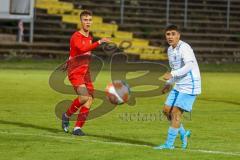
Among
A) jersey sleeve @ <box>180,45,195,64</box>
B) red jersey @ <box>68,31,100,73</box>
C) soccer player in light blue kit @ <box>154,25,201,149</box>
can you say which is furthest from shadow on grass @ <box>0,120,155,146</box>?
jersey sleeve @ <box>180,45,195,64</box>

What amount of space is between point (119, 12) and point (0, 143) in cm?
3095

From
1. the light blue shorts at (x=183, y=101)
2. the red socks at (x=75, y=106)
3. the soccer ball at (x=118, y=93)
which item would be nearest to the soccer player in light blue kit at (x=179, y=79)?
the light blue shorts at (x=183, y=101)

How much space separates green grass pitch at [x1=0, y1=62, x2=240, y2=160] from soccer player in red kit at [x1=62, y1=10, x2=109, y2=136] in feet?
1.16

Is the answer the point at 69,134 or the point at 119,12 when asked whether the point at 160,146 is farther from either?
the point at 119,12

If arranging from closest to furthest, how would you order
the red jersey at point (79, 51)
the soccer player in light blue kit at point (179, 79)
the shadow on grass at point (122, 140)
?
the soccer player in light blue kit at point (179, 79) < the shadow on grass at point (122, 140) < the red jersey at point (79, 51)

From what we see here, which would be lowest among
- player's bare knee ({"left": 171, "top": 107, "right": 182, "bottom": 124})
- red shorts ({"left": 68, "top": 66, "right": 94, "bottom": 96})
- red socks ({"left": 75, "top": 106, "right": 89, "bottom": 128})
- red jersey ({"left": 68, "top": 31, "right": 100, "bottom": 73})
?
red socks ({"left": 75, "top": 106, "right": 89, "bottom": 128})

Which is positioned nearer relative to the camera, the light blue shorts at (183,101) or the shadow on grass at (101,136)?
the light blue shorts at (183,101)

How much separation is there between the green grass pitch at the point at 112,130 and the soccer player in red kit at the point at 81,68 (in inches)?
13.9

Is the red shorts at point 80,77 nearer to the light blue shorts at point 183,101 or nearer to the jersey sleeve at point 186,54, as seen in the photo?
the light blue shorts at point 183,101

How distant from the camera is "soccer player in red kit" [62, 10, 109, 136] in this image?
1344 cm

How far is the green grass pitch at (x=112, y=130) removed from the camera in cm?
1106

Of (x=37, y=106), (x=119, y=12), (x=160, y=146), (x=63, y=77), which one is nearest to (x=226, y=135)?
(x=160, y=146)

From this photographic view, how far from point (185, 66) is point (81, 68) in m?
2.71

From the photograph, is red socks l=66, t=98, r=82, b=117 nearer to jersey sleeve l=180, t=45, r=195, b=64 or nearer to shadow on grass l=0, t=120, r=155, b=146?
shadow on grass l=0, t=120, r=155, b=146
